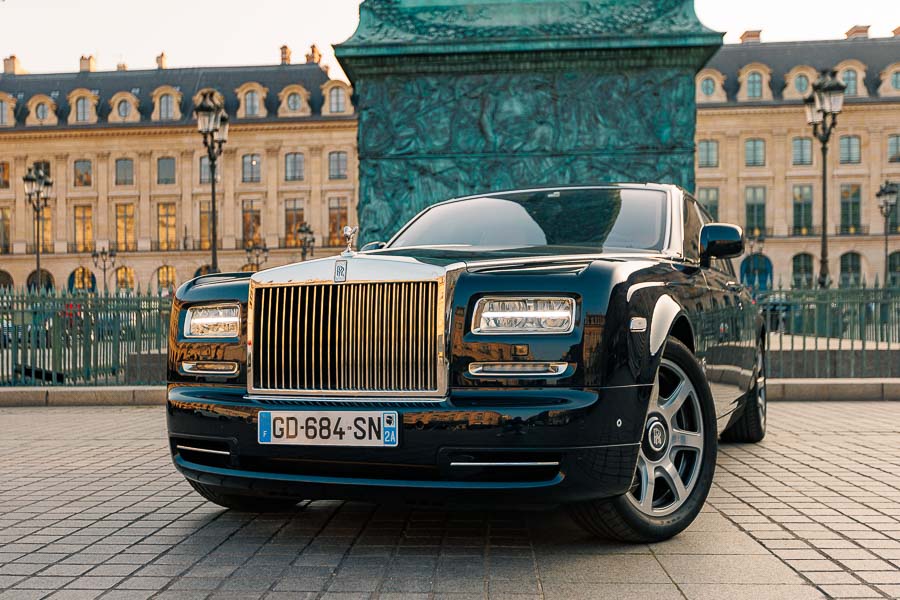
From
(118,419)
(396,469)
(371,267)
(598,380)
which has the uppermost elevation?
(371,267)

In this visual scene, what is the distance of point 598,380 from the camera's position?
3.64m

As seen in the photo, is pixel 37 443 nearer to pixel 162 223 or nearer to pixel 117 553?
pixel 117 553

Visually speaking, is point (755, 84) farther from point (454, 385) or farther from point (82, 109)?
point (454, 385)

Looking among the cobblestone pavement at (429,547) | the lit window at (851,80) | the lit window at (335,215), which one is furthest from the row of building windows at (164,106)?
the cobblestone pavement at (429,547)

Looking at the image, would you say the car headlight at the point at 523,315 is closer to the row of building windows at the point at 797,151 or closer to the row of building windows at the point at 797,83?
the row of building windows at the point at 797,151

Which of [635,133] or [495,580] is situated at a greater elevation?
[635,133]

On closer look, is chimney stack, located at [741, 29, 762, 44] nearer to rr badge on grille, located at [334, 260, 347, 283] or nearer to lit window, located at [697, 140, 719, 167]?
lit window, located at [697, 140, 719, 167]

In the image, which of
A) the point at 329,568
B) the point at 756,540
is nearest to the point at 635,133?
the point at 756,540

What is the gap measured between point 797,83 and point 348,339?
65291mm

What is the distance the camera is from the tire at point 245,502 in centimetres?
462

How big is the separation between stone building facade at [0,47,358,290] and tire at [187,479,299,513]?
61.3 m

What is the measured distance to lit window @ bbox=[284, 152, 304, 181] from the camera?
6650 centimetres

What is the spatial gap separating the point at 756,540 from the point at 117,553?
2.62 m

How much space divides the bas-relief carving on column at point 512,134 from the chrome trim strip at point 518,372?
27.1ft
